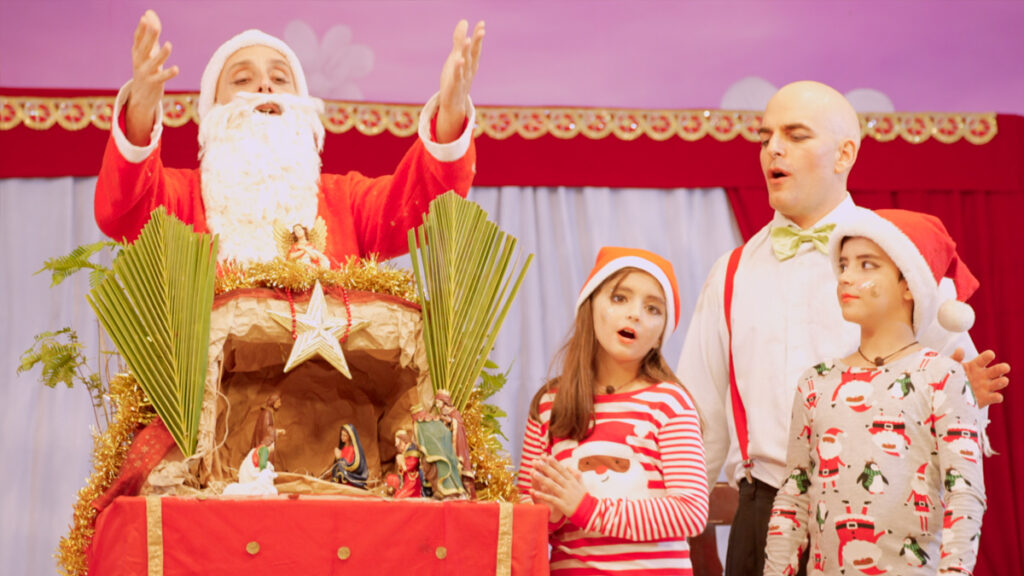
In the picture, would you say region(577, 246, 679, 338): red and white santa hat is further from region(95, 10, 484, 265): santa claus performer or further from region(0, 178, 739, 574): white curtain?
region(0, 178, 739, 574): white curtain

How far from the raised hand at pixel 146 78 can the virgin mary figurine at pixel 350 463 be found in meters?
0.91

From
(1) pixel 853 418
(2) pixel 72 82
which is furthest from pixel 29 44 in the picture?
(1) pixel 853 418

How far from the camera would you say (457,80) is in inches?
120

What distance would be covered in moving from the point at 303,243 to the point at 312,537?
0.91 meters

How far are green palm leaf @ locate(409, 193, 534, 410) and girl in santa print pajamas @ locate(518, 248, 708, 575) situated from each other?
290mm

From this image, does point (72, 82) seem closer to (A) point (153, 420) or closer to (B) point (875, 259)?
(A) point (153, 420)

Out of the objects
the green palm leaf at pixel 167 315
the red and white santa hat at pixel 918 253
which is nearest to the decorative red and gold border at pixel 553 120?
the red and white santa hat at pixel 918 253

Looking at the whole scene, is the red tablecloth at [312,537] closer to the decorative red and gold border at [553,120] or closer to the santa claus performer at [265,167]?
the santa claus performer at [265,167]

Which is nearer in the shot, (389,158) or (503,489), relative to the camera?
(503,489)

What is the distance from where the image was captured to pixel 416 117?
5238mm

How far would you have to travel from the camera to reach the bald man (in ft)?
10.7

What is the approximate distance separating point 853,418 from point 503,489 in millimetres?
831

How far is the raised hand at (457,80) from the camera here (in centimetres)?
293

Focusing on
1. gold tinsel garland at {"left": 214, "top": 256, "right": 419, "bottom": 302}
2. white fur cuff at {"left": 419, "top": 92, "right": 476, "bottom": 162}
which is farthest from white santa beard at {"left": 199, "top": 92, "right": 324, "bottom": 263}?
gold tinsel garland at {"left": 214, "top": 256, "right": 419, "bottom": 302}
